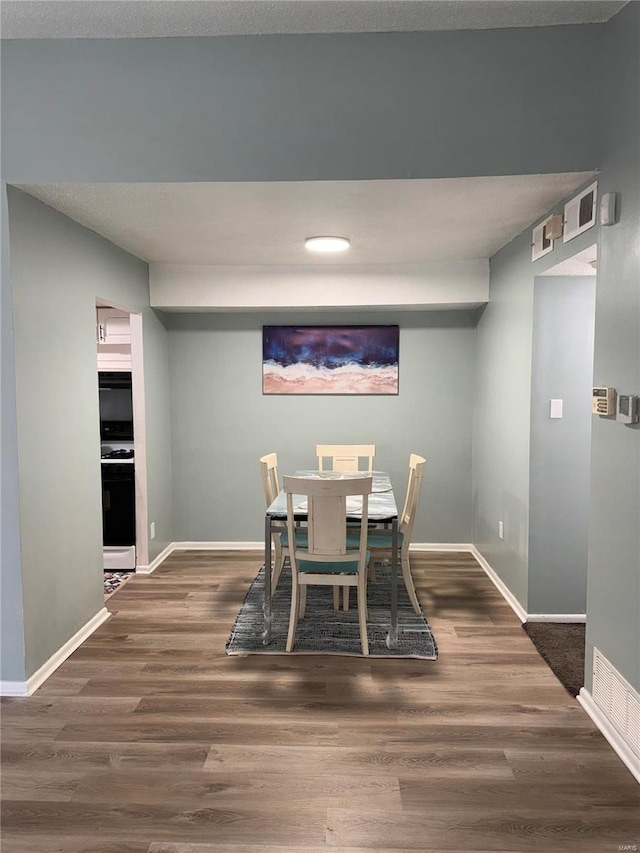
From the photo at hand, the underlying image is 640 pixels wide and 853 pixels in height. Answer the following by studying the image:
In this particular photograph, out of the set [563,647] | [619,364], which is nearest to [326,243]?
[619,364]

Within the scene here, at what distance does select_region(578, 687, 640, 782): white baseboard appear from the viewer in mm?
2135

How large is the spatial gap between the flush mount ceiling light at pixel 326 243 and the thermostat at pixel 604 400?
186 centimetres

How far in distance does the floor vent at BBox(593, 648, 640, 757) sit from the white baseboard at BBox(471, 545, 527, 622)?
1.02m

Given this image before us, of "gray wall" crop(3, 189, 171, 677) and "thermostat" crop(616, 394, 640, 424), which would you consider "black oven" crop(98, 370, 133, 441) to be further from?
"thermostat" crop(616, 394, 640, 424)

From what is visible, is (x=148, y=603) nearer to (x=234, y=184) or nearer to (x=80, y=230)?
(x=80, y=230)

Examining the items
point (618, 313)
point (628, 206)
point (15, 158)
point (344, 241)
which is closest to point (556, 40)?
point (628, 206)

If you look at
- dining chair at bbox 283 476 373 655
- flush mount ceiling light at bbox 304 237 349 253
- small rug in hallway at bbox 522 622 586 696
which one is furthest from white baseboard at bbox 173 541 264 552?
flush mount ceiling light at bbox 304 237 349 253

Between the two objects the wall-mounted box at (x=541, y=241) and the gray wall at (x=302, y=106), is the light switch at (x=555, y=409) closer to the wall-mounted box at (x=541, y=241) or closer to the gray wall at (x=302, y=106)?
the wall-mounted box at (x=541, y=241)

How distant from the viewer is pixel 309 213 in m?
3.06

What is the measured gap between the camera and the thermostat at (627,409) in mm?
2139

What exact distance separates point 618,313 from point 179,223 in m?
2.34

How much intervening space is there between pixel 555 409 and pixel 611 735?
5.71 feet

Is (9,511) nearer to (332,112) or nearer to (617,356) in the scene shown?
(332,112)

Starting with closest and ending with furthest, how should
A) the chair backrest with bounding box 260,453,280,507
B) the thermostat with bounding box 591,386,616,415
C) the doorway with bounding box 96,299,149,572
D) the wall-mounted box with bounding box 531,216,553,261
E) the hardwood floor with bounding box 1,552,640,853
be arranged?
the hardwood floor with bounding box 1,552,640,853, the thermostat with bounding box 591,386,616,415, the wall-mounted box with bounding box 531,216,553,261, the chair backrest with bounding box 260,453,280,507, the doorway with bounding box 96,299,149,572
